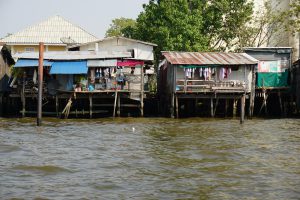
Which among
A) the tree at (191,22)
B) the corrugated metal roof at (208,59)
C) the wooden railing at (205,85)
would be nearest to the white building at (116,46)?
the tree at (191,22)

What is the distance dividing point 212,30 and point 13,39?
1683 centimetres

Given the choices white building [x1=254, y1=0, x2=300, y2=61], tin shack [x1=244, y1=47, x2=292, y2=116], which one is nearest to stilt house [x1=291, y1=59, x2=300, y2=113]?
tin shack [x1=244, y1=47, x2=292, y2=116]

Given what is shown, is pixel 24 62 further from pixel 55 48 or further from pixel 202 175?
pixel 202 175

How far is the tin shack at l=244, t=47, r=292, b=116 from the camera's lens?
28344 mm

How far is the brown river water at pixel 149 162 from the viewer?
990 cm

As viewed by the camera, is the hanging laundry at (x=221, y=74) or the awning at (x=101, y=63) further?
the hanging laundry at (x=221, y=74)

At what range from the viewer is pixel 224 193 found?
9742mm

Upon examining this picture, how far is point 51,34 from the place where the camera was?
1622 inches

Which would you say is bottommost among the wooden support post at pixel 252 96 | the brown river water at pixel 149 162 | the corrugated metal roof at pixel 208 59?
the brown river water at pixel 149 162

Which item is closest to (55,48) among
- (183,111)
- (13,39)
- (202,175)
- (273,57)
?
(13,39)

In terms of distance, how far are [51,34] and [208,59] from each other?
61.2 ft

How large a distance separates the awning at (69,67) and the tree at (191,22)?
28.5 feet

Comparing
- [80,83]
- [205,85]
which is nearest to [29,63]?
[80,83]

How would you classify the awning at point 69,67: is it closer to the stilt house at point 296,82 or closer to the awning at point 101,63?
the awning at point 101,63
